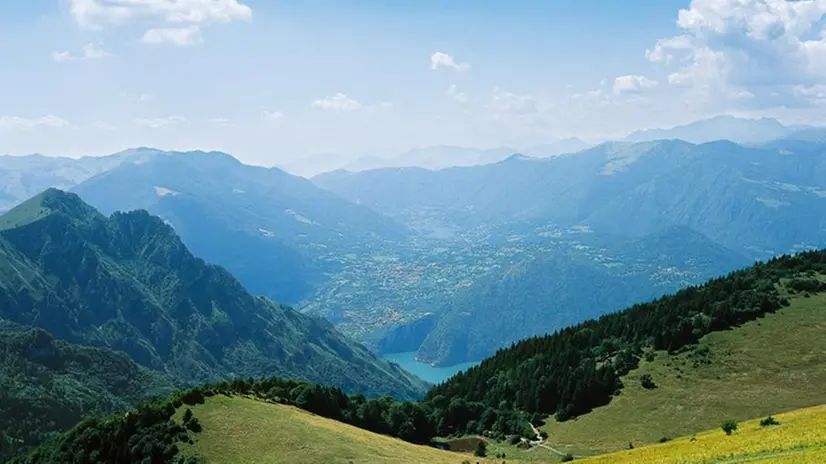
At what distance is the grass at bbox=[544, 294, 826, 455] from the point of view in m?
90.1

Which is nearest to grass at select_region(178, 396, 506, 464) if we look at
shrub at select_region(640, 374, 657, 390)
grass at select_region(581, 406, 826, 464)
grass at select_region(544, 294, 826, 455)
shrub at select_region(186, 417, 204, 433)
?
shrub at select_region(186, 417, 204, 433)

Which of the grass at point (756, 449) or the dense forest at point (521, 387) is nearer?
the grass at point (756, 449)

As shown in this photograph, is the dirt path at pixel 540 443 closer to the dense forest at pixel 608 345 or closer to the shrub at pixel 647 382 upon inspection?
the dense forest at pixel 608 345

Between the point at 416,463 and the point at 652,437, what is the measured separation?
40.8 metres

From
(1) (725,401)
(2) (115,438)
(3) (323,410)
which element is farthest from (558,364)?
(2) (115,438)

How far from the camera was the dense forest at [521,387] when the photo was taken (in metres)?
73.2

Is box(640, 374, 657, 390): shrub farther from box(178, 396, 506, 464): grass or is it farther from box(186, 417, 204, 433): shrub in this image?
box(186, 417, 204, 433): shrub

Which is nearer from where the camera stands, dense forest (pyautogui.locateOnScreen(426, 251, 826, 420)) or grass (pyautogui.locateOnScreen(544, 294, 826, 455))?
grass (pyautogui.locateOnScreen(544, 294, 826, 455))

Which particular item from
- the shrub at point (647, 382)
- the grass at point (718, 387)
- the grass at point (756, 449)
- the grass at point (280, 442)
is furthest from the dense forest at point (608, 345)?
the grass at point (756, 449)

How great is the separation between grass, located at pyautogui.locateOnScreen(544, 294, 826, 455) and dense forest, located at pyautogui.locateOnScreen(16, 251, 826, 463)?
4.41m

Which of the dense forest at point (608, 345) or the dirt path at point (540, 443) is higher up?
the dense forest at point (608, 345)

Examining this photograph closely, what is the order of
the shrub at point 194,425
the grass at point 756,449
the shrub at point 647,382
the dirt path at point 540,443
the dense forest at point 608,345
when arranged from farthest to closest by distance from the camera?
the dense forest at point 608,345
the shrub at point 647,382
the dirt path at point 540,443
the shrub at point 194,425
the grass at point 756,449

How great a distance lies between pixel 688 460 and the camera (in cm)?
4312

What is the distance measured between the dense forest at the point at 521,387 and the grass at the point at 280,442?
305cm
